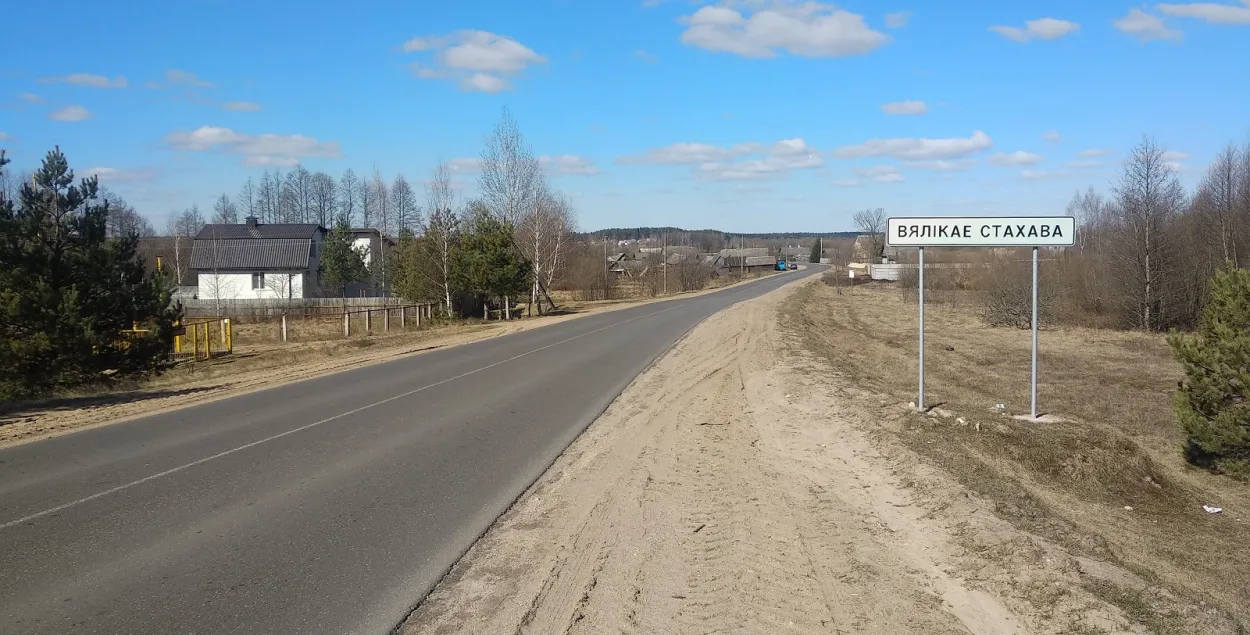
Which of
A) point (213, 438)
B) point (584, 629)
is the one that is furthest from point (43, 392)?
point (584, 629)

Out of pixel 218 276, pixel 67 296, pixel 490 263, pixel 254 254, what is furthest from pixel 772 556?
pixel 254 254

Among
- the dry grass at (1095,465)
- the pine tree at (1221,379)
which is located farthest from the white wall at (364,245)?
the pine tree at (1221,379)

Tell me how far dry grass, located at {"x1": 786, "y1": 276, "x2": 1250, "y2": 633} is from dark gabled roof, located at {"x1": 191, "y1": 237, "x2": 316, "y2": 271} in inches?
2082

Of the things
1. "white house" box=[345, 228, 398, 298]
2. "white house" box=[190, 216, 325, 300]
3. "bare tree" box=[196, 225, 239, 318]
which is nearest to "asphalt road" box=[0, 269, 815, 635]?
"bare tree" box=[196, 225, 239, 318]

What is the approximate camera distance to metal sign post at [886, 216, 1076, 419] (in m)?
10.8

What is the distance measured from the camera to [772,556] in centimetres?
601

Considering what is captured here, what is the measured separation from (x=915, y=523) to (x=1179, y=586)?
5.93 feet

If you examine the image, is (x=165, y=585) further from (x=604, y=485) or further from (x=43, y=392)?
(x=43, y=392)

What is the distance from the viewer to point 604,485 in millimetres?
8180

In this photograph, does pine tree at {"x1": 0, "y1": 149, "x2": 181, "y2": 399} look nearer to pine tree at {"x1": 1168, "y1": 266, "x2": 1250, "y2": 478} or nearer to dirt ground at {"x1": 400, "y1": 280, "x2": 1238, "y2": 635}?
dirt ground at {"x1": 400, "y1": 280, "x2": 1238, "y2": 635}

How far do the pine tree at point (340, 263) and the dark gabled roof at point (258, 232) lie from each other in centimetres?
175

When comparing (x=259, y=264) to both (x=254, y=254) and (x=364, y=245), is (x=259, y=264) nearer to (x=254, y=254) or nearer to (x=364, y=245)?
(x=254, y=254)

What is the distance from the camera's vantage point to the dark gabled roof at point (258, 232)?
65.8 meters

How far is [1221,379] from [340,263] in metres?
62.1
